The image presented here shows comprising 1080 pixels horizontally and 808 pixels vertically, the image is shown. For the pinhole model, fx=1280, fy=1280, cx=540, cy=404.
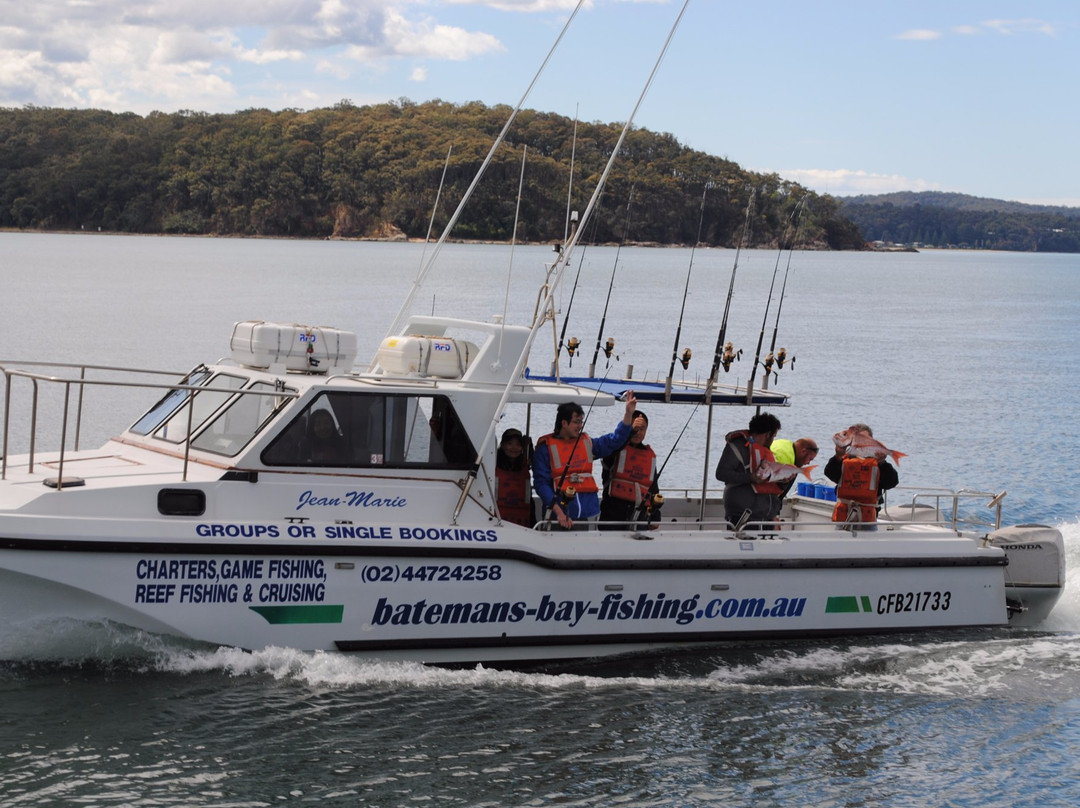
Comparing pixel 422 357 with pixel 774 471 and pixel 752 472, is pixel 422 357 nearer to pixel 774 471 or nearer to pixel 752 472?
pixel 752 472

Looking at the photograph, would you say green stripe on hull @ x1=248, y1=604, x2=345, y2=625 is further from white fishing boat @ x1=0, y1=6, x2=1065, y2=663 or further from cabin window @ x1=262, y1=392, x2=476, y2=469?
cabin window @ x1=262, y1=392, x2=476, y2=469

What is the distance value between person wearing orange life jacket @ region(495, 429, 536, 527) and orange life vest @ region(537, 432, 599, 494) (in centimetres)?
27

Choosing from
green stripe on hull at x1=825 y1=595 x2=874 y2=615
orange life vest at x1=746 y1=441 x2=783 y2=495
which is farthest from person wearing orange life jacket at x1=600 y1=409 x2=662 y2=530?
green stripe on hull at x1=825 y1=595 x2=874 y2=615

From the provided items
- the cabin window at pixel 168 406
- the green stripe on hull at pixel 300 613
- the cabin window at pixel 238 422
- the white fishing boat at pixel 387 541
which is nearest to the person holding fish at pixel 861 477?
the white fishing boat at pixel 387 541

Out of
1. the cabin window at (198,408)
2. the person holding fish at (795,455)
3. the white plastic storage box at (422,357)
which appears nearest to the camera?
the cabin window at (198,408)

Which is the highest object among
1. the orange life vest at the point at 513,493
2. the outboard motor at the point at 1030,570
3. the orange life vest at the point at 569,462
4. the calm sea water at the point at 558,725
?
the orange life vest at the point at 569,462

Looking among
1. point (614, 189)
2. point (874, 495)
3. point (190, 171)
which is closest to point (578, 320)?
point (614, 189)

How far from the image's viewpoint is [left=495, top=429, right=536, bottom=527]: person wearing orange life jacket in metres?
9.53

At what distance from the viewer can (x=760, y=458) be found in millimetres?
9992

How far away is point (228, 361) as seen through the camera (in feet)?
32.3

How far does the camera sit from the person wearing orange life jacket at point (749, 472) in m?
9.94

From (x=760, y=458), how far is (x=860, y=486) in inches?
40.4

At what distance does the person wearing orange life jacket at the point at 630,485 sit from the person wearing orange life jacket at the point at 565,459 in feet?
1.09

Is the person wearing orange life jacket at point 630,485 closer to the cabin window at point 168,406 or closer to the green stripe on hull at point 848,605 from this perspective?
the green stripe on hull at point 848,605
